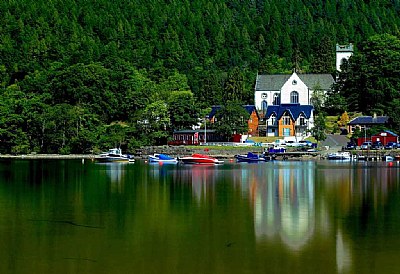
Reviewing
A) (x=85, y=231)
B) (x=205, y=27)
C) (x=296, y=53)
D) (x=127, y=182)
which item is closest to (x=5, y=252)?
(x=85, y=231)

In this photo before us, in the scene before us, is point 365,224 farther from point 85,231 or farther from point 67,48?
point 67,48

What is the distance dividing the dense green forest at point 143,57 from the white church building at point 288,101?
Answer: 253 cm

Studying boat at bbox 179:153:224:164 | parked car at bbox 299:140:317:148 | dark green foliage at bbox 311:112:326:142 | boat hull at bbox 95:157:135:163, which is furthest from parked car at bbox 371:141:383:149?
boat hull at bbox 95:157:135:163

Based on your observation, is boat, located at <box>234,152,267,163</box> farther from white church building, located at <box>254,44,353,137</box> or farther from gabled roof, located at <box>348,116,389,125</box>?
white church building, located at <box>254,44,353,137</box>

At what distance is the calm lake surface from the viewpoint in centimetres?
1569

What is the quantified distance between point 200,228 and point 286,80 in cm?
6668

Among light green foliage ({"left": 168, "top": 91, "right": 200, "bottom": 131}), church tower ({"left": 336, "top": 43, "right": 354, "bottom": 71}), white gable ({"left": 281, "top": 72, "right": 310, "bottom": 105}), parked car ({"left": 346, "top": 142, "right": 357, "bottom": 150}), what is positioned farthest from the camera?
church tower ({"left": 336, "top": 43, "right": 354, "bottom": 71})

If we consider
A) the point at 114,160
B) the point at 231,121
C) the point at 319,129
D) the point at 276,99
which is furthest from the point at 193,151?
the point at 276,99

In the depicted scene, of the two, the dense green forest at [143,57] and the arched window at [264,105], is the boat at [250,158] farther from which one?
the arched window at [264,105]

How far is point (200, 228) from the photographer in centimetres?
2005

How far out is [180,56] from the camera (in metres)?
105

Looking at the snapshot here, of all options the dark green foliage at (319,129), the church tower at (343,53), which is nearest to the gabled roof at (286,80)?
the church tower at (343,53)

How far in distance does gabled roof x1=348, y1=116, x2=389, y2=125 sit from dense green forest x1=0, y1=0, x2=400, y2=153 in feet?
25.0

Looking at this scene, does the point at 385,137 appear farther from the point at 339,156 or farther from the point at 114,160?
the point at 114,160
